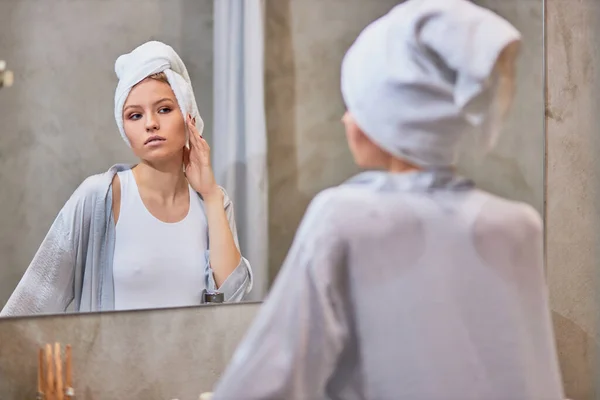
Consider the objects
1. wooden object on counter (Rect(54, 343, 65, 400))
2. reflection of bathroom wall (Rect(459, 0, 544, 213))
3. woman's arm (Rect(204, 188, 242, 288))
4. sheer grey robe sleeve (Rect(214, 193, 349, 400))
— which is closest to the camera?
sheer grey robe sleeve (Rect(214, 193, 349, 400))

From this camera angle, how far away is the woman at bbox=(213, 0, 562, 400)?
85 cm

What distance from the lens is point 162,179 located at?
1432 mm

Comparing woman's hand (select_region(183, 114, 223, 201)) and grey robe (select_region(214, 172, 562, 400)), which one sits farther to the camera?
woman's hand (select_region(183, 114, 223, 201))

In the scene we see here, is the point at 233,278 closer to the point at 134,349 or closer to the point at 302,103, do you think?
the point at 134,349

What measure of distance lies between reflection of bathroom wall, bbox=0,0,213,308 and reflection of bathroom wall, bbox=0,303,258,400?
0.36ft

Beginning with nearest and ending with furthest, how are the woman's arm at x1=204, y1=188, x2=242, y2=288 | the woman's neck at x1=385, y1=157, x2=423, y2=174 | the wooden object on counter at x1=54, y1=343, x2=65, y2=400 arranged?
the woman's neck at x1=385, y1=157, x2=423, y2=174 → the wooden object on counter at x1=54, y1=343, x2=65, y2=400 → the woman's arm at x1=204, y1=188, x2=242, y2=288

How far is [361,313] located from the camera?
0.87 meters

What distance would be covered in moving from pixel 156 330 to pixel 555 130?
41.0 inches

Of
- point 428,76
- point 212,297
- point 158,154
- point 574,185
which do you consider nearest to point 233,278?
point 212,297

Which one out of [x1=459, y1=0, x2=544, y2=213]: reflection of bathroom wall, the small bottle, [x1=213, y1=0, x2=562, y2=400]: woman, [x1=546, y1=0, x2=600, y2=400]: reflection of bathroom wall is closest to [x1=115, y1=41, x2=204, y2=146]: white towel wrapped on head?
the small bottle

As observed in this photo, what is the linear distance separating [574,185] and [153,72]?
1.05m

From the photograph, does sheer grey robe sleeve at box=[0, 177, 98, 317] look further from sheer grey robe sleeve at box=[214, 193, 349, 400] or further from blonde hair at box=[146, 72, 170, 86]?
sheer grey robe sleeve at box=[214, 193, 349, 400]

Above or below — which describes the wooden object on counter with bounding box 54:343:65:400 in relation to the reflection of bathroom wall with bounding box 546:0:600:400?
below

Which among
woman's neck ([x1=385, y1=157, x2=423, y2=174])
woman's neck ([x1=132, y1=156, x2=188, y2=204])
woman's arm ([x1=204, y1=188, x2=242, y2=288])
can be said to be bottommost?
woman's arm ([x1=204, y1=188, x2=242, y2=288])
